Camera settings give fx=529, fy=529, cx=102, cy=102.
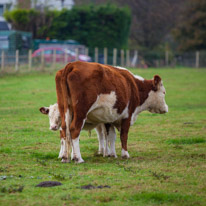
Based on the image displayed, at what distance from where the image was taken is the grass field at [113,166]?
6.67m

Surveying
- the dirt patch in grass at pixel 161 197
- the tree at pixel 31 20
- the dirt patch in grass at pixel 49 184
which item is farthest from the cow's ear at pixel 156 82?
the tree at pixel 31 20

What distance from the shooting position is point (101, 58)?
4622cm

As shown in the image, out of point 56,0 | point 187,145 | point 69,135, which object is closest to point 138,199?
point 69,135

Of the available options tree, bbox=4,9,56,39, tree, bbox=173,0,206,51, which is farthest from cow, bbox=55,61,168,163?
tree, bbox=173,0,206,51

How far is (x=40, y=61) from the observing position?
111 feet

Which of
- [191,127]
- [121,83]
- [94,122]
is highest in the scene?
[121,83]

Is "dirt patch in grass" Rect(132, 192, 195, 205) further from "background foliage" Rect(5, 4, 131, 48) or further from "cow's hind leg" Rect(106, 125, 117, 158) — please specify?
"background foliage" Rect(5, 4, 131, 48)

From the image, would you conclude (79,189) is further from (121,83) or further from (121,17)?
(121,17)

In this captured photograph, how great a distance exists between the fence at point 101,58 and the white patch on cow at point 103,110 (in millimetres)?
20124

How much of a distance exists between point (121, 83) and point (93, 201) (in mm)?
3867

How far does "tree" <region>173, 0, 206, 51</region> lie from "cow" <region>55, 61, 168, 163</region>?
51.9 m

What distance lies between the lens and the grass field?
21.9 ft

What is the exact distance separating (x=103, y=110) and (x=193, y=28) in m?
54.4

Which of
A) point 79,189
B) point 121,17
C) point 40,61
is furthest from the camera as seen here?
point 121,17
